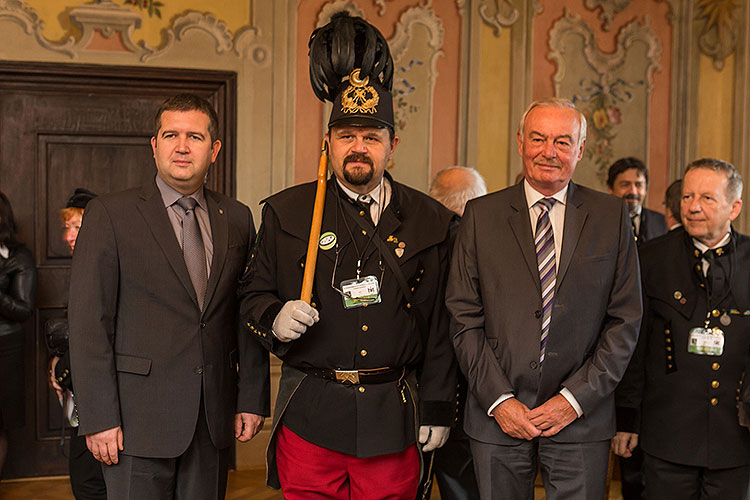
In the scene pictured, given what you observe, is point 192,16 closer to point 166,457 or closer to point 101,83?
point 101,83

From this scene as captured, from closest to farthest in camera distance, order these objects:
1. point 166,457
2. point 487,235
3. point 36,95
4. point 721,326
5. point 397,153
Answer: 1. point 166,457
2. point 487,235
3. point 721,326
4. point 36,95
5. point 397,153

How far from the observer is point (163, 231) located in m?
2.37

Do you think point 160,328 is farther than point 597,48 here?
No

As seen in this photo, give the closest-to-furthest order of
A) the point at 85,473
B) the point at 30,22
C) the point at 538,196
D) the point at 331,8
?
the point at 538,196 < the point at 85,473 < the point at 30,22 < the point at 331,8

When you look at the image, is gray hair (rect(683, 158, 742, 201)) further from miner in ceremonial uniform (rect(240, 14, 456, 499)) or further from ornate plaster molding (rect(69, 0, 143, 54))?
ornate plaster molding (rect(69, 0, 143, 54))

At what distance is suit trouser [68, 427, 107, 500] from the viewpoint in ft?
9.97

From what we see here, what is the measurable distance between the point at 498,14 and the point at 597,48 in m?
0.69

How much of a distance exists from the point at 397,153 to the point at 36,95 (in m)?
2.06

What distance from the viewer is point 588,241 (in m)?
2.41

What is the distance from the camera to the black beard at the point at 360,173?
8.03 ft

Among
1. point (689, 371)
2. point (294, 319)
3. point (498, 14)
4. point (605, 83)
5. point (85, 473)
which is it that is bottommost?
point (85, 473)

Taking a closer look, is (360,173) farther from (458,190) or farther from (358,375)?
(458,190)

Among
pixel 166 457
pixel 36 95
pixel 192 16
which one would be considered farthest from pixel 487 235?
pixel 36 95

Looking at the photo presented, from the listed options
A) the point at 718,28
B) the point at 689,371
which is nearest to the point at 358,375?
the point at 689,371
